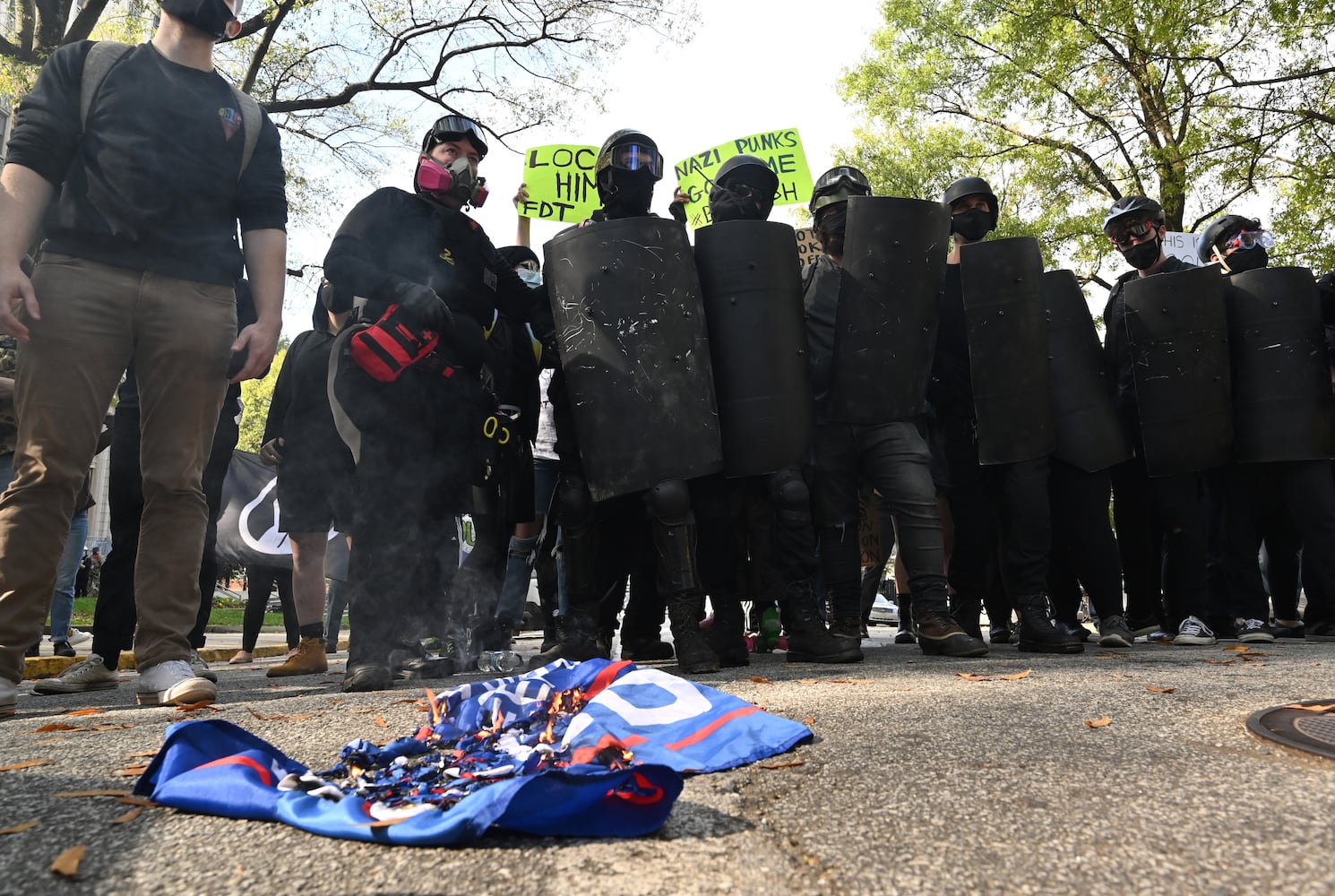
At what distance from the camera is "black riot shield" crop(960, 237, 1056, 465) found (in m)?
4.26

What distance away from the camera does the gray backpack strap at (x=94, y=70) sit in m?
2.91

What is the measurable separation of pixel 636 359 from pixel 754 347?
19.6 inches

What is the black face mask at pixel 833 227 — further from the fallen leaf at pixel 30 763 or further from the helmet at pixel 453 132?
the fallen leaf at pixel 30 763

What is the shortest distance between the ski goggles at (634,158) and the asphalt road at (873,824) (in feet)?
7.72

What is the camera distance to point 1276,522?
545 centimetres

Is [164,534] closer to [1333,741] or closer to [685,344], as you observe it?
[685,344]

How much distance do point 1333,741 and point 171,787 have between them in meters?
2.12

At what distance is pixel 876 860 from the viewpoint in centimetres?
127

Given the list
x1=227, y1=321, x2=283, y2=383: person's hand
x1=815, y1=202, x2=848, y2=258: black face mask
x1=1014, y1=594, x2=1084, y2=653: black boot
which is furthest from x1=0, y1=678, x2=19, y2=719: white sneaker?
x1=1014, y1=594, x2=1084, y2=653: black boot

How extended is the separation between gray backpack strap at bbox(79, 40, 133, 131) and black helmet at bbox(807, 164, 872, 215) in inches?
108

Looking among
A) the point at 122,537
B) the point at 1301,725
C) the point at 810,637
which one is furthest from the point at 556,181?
the point at 1301,725

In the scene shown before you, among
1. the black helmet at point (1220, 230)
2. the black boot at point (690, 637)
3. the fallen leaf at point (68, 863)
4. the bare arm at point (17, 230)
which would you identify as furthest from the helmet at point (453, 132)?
the black helmet at point (1220, 230)

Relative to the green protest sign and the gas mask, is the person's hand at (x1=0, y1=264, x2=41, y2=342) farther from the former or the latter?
the green protest sign

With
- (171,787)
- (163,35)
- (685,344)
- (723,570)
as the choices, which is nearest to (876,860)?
(171,787)
